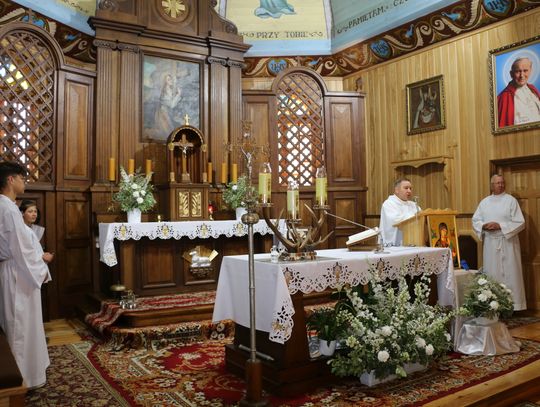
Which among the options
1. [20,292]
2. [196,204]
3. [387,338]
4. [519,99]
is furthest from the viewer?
[196,204]

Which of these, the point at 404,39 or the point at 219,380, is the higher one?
the point at 404,39

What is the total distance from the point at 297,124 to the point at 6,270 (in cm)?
632

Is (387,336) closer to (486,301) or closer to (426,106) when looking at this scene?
(486,301)

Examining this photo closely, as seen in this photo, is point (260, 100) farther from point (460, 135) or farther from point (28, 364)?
point (28, 364)

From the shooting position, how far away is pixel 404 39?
28.4 ft

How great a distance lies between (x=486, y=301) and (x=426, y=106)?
459 cm

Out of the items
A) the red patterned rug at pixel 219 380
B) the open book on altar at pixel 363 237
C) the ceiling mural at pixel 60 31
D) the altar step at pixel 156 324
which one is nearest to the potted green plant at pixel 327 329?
the red patterned rug at pixel 219 380

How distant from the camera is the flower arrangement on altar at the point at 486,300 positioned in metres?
4.73

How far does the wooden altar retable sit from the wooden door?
11.5ft

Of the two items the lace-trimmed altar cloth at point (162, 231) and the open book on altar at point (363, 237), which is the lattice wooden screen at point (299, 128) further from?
the open book on altar at point (363, 237)

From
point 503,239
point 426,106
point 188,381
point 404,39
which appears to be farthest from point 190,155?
point 503,239

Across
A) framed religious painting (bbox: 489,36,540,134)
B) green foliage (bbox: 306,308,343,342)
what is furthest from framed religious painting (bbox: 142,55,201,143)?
framed religious painting (bbox: 489,36,540,134)

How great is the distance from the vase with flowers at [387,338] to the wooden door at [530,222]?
3638 millimetres

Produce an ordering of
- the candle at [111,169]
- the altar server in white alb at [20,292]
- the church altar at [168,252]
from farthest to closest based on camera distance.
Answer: the candle at [111,169] < the church altar at [168,252] < the altar server in white alb at [20,292]
